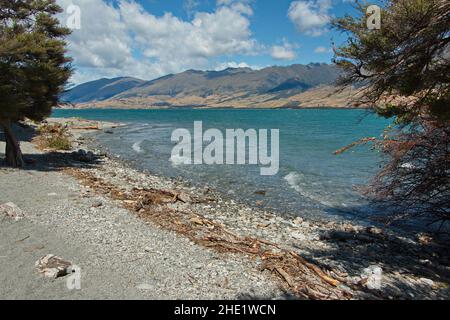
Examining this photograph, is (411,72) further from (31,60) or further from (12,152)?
(12,152)

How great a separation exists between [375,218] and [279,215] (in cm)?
459

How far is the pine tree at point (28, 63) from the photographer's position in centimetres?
1836

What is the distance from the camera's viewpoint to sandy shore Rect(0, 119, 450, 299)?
8.15m

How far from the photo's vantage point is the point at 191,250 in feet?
34.4

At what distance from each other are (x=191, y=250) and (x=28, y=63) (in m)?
15.8

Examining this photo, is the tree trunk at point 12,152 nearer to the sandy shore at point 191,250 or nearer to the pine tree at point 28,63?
the pine tree at point 28,63

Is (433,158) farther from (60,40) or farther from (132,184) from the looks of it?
(60,40)

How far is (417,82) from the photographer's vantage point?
8109 mm

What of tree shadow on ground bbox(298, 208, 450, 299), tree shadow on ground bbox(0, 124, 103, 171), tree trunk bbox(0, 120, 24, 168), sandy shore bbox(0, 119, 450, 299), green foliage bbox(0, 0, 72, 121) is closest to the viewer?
sandy shore bbox(0, 119, 450, 299)

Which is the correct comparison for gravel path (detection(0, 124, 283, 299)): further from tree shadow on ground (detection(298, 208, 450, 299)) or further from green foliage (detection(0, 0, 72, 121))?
green foliage (detection(0, 0, 72, 121))

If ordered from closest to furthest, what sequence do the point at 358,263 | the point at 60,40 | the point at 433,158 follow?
the point at 358,263 < the point at 433,158 < the point at 60,40

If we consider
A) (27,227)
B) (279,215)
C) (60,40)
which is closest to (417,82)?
(279,215)

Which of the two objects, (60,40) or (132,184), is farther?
(60,40)

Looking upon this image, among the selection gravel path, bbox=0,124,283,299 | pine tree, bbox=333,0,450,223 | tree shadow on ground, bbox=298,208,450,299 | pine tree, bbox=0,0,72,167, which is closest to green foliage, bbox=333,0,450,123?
pine tree, bbox=333,0,450,223
